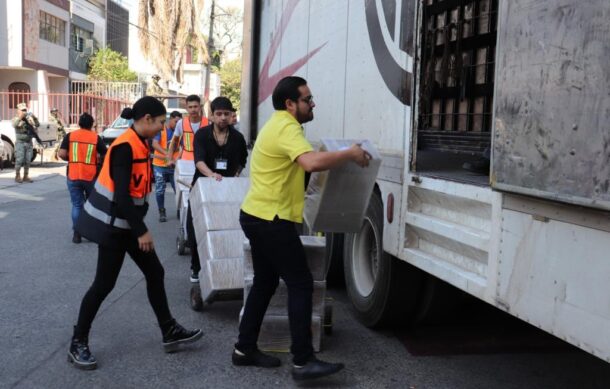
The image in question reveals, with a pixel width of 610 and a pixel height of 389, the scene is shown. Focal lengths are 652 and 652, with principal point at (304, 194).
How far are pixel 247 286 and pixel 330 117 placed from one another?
5.46 feet

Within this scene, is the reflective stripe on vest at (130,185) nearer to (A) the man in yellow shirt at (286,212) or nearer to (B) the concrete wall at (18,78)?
(A) the man in yellow shirt at (286,212)

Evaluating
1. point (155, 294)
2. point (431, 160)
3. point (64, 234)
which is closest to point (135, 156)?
point (155, 294)

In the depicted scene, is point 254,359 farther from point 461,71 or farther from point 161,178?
point 161,178

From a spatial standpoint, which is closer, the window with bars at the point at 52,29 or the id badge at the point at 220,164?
the id badge at the point at 220,164

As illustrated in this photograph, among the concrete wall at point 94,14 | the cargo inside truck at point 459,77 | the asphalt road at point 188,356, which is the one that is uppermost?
the concrete wall at point 94,14

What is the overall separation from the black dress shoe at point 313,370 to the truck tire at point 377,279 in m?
0.88

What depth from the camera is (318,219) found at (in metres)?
4.03

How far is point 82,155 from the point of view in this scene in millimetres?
7984

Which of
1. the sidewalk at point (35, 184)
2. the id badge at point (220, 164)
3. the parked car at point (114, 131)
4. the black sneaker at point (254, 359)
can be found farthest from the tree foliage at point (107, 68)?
the black sneaker at point (254, 359)

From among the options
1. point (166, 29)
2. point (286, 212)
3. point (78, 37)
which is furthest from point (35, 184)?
point (78, 37)

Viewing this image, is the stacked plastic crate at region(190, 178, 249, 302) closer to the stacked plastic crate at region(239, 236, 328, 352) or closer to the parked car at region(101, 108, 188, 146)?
the stacked plastic crate at region(239, 236, 328, 352)

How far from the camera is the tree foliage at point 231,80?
5741 centimetres

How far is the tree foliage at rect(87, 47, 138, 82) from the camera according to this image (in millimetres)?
34750

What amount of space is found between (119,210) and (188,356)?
1.14 metres
